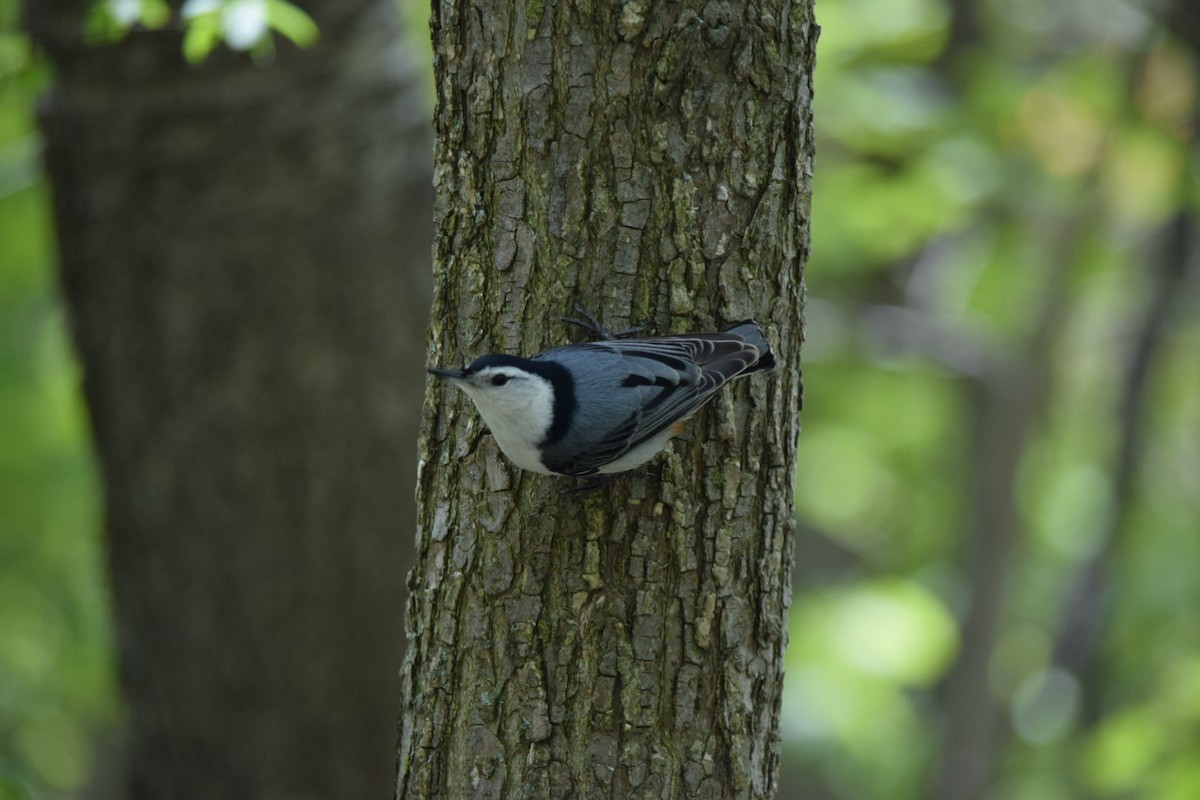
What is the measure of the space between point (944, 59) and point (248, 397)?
16.2ft

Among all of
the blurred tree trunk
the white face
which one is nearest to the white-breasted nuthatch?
the white face

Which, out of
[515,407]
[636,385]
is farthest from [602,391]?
[515,407]

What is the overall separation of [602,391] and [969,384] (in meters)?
5.53

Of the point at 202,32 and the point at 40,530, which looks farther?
the point at 40,530

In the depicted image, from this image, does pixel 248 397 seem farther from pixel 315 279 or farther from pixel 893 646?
pixel 893 646

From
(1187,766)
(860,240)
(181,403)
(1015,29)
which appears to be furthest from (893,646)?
(1015,29)

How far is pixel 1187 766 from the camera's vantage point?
5133 mm

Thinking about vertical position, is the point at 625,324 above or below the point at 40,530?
above

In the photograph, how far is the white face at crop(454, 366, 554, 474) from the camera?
7.07 ft

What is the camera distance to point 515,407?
2.16m

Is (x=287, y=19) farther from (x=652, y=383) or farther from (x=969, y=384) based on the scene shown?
(x=969, y=384)

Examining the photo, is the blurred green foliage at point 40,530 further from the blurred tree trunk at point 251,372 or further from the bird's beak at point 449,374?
the bird's beak at point 449,374

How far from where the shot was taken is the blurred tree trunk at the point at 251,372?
13.6 ft

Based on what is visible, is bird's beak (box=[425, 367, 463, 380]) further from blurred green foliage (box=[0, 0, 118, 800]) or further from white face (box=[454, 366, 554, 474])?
blurred green foliage (box=[0, 0, 118, 800])
